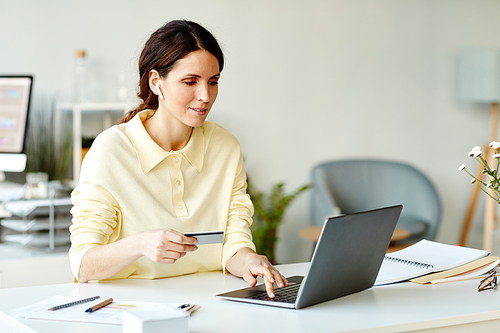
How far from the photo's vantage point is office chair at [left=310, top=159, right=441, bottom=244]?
3.95m

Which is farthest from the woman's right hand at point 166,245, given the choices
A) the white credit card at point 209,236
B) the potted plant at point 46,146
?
the potted plant at point 46,146

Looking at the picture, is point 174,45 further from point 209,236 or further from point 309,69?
point 309,69

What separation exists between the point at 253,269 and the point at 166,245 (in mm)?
279

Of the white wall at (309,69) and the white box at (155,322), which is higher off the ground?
the white wall at (309,69)

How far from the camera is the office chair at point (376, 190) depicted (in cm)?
395

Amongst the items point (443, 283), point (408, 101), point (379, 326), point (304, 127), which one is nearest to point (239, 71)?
point (304, 127)

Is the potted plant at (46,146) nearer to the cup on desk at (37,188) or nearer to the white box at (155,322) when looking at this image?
the cup on desk at (37,188)

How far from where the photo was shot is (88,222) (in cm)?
154

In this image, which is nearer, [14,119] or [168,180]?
[168,180]

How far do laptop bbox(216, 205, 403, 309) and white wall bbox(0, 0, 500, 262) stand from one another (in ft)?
8.40

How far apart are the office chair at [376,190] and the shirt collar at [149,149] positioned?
2220 mm

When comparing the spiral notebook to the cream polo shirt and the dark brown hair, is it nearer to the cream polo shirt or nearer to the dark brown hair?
the cream polo shirt

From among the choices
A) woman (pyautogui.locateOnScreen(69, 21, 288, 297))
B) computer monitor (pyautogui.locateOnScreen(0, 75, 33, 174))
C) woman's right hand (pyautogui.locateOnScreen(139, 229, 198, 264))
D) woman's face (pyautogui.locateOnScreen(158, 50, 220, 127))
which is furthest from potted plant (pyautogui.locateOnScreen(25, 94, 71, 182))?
woman's right hand (pyautogui.locateOnScreen(139, 229, 198, 264))

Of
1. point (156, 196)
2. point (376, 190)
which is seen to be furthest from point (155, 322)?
point (376, 190)
